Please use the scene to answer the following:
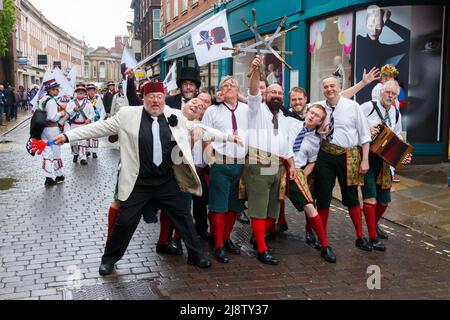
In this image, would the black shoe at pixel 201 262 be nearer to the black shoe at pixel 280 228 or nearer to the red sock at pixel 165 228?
the red sock at pixel 165 228

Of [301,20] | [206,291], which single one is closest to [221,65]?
[301,20]

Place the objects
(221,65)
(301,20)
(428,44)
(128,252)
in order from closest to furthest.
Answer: (128,252)
(428,44)
(301,20)
(221,65)

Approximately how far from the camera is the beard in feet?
17.6

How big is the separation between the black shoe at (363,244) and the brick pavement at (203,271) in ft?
0.33

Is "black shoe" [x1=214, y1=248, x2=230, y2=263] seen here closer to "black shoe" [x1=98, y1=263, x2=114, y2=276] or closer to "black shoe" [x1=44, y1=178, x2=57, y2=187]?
"black shoe" [x1=98, y1=263, x2=114, y2=276]

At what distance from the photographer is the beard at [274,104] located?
535 cm

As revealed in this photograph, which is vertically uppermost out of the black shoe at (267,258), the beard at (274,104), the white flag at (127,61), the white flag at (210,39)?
the white flag at (210,39)

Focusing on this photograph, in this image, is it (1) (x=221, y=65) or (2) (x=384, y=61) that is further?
(1) (x=221, y=65)

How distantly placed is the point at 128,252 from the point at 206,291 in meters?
1.48

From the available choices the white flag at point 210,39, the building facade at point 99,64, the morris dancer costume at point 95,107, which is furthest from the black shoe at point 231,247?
the building facade at point 99,64

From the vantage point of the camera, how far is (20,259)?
5.43 meters

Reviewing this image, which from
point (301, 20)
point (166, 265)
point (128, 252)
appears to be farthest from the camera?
point (301, 20)
